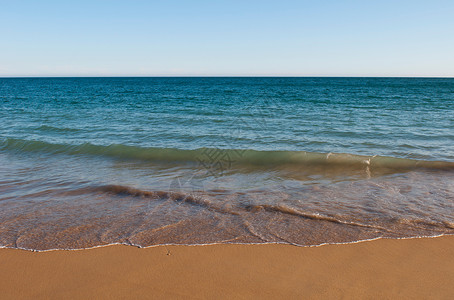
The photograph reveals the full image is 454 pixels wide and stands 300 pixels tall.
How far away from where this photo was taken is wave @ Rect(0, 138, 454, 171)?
845cm

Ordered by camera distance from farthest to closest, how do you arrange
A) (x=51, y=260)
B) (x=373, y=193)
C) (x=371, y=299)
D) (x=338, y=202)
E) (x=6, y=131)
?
(x=6, y=131), (x=373, y=193), (x=338, y=202), (x=51, y=260), (x=371, y=299)

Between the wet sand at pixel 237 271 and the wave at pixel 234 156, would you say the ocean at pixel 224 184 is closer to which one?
the wave at pixel 234 156

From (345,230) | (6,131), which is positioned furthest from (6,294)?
(6,131)

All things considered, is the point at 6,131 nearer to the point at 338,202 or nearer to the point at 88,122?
the point at 88,122

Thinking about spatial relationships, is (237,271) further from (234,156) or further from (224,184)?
(234,156)

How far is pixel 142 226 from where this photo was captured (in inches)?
183

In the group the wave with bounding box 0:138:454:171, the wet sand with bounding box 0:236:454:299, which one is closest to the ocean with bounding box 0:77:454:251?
the wave with bounding box 0:138:454:171

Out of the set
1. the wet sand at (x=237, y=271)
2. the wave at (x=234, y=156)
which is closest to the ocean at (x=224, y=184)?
the wave at (x=234, y=156)

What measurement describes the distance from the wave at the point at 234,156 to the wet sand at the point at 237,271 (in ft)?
15.2

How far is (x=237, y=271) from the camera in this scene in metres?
3.46

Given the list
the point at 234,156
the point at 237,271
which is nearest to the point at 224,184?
the point at 234,156

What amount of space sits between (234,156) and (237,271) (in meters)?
6.36

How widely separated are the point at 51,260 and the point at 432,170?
26.0ft

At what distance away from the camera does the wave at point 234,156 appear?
8.45 metres
